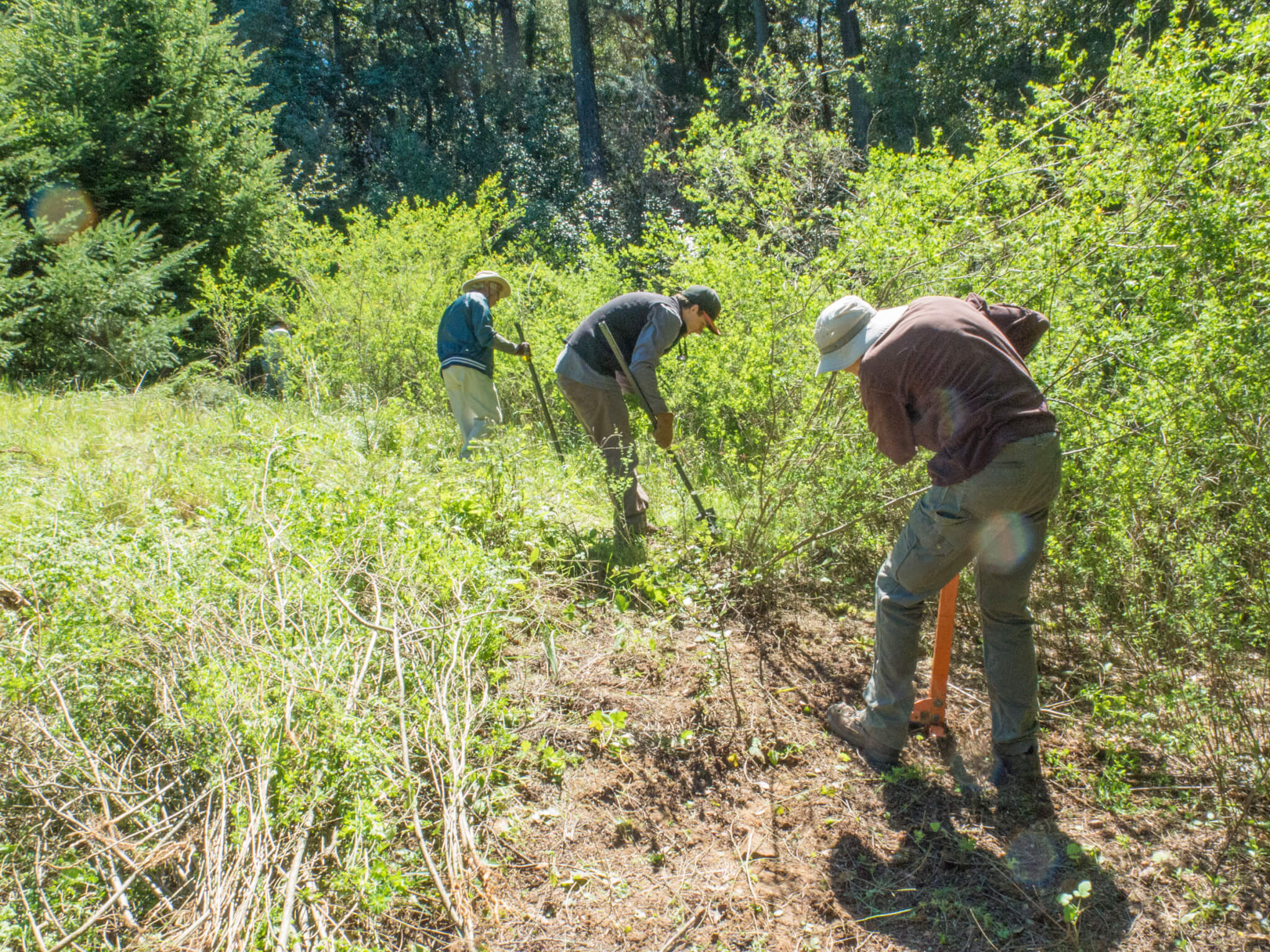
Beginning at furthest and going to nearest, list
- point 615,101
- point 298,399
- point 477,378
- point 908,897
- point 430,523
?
point 615,101 → point 298,399 → point 477,378 → point 430,523 → point 908,897

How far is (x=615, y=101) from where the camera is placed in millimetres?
20469

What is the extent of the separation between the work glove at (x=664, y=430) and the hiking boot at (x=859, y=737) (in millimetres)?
1959

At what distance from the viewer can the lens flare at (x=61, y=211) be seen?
9.28 metres

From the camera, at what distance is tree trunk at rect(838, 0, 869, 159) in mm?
17078

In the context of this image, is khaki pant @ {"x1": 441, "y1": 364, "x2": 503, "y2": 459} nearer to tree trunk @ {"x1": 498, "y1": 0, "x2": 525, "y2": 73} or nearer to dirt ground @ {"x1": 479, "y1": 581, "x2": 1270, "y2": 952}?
dirt ground @ {"x1": 479, "y1": 581, "x2": 1270, "y2": 952}

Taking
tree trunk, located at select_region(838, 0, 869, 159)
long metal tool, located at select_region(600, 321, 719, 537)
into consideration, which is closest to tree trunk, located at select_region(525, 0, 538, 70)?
tree trunk, located at select_region(838, 0, 869, 159)

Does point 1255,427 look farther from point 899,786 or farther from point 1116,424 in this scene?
point 899,786

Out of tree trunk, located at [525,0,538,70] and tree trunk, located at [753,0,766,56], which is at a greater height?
tree trunk, located at [525,0,538,70]

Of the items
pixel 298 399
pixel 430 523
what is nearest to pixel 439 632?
pixel 430 523

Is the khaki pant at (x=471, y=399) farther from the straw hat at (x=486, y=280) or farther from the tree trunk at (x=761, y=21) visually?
the tree trunk at (x=761, y=21)

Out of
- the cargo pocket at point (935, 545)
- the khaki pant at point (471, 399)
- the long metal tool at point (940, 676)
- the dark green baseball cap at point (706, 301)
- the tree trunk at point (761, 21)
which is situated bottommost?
the long metal tool at point (940, 676)

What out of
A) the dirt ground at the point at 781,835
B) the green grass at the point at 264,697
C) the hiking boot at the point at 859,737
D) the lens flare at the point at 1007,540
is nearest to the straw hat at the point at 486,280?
the green grass at the point at 264,697

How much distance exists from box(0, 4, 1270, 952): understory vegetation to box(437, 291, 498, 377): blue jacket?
1.03 meters

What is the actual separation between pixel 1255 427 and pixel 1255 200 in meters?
0.82
